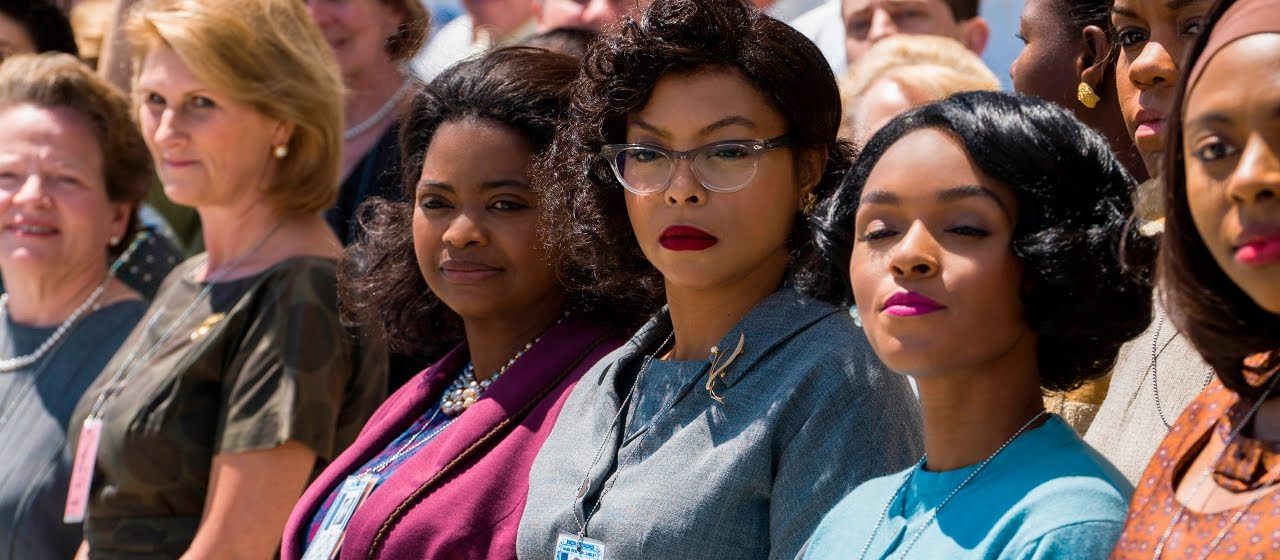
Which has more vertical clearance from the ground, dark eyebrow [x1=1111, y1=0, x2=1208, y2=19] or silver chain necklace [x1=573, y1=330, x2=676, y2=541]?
dark eyebrow [x1=1111, y1=0, x2=1208, y2=19]

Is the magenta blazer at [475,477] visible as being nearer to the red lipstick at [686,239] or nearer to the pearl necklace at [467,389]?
the pearl necklace at [467,389]

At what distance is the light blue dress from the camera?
6.88ft

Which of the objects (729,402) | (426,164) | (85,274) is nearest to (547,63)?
(426,164)

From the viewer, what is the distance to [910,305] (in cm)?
231

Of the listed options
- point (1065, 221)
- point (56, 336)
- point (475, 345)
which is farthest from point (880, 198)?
point (56, 336)

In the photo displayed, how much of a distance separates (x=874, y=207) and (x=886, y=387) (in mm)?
419

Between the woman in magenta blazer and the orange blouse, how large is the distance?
4.34ft

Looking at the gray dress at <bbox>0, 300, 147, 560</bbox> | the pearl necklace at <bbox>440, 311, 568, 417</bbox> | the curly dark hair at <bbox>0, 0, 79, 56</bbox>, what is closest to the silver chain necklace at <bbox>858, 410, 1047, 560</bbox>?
A: the pearl necklace at <bbox>440, 311, 568, 417</bbox>

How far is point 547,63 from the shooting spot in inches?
141

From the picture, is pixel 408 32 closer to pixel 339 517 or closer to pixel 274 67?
pixel 274 67

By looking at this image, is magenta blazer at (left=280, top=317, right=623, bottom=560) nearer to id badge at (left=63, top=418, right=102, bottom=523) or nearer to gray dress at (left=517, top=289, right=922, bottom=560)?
gray dress at (left=517, top=289, right=922, bottom=560)

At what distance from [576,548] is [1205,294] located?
3.77 ft

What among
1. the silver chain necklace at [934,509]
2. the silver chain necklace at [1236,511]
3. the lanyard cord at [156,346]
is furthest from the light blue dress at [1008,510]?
the lanyard cord at [156,346]

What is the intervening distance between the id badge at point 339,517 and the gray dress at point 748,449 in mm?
576
